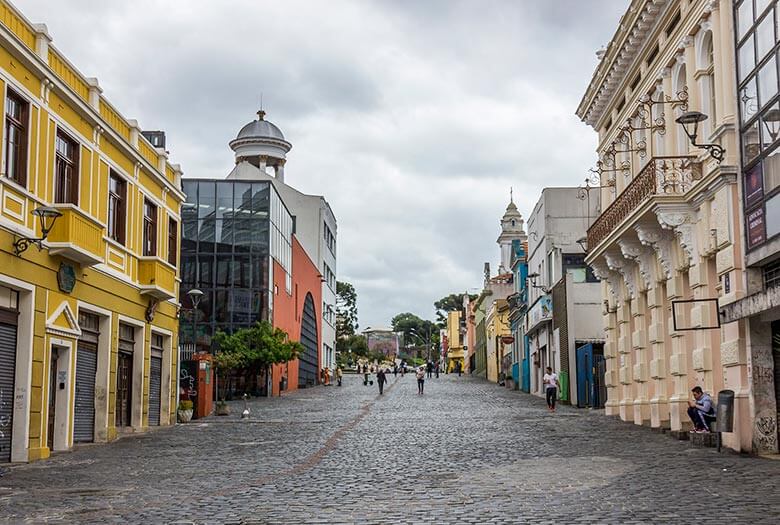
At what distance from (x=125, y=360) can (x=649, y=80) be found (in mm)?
14310

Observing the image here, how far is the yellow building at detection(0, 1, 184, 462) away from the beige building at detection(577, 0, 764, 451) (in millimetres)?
11544

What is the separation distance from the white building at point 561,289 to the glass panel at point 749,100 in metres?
18.2

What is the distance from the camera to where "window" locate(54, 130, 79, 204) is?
19500 millimetres

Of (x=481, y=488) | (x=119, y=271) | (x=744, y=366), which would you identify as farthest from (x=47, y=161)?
(x=744, y=366)

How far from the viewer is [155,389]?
26.9 m

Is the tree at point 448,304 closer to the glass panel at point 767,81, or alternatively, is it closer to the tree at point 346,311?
the tree at point 346,311

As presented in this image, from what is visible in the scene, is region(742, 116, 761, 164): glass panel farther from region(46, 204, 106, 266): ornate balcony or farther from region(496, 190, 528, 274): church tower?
region(496, 190, 528, 274): church tower

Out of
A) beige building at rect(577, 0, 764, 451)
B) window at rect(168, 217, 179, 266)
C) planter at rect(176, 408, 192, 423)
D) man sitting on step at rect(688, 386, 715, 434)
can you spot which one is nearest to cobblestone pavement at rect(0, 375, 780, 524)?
man sitting on step at rect(688, 386, 715, 434)

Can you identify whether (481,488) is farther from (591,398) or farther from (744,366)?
(591,398)

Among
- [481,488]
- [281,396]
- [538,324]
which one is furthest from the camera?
[281,396]

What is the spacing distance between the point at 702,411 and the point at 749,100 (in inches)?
223

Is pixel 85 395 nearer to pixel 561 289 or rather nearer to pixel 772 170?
pixel 772 170

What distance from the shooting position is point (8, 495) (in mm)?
12883

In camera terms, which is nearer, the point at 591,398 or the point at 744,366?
the point at 744,366
